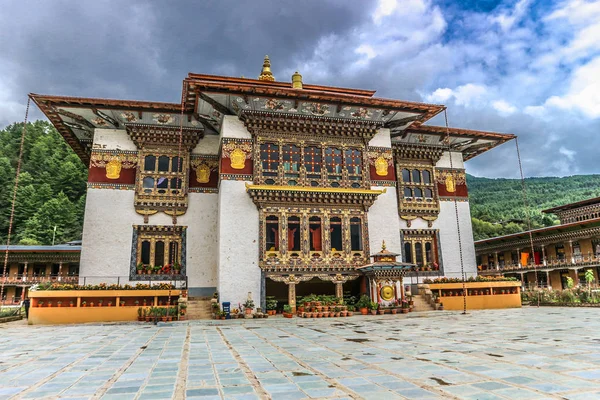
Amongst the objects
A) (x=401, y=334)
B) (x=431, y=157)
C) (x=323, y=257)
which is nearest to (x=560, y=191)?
(x=431, y=157)

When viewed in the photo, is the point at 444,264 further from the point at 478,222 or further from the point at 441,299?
the point at 478,222

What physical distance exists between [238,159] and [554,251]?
2851 centimetres

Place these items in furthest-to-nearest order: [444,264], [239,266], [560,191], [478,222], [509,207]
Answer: [560,191], [509,207], [478,222], [444,264], [239,266]

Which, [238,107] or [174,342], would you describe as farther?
[238,107]

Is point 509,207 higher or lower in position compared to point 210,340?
higher

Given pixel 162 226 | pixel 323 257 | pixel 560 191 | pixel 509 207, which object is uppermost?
pixel 560 191

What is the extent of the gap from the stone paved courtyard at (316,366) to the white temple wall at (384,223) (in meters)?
10.2

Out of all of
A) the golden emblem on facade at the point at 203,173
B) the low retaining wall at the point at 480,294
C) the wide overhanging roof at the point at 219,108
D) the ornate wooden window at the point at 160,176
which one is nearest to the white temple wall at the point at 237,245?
the golden emblem on facade at the point at 203,173

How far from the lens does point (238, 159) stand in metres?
19.3

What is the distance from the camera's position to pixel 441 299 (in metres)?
19.2

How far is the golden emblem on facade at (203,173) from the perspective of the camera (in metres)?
21.2

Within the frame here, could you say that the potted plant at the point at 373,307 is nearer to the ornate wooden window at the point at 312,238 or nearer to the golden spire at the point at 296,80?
the ornate wooden window at the point at 312,238

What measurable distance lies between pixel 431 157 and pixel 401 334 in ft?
53.2

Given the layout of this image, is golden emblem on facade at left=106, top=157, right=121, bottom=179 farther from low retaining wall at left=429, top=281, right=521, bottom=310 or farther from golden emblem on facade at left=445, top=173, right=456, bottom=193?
golden emblem on facade at left=445, top=173, right=456, bottom=193
